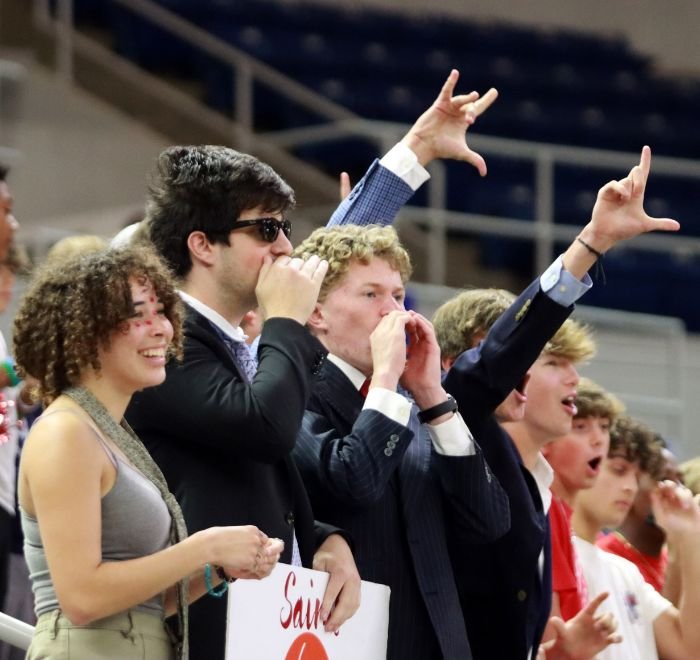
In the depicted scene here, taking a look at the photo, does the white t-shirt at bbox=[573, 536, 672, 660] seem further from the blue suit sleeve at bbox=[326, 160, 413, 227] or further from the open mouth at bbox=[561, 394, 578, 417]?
the blue suit sleeve at bbox=[326, 160, 413, 227]

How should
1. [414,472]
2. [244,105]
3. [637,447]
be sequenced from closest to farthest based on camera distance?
[414,472] → [637,447] → [244,105]

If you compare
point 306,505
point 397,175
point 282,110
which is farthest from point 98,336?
point 282,110

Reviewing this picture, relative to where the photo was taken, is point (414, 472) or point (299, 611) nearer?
point (299, 611)

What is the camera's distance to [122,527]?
235 cm

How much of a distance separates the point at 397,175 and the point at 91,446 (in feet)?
4.77

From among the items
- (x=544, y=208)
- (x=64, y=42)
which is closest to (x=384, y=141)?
(x=544, y=208)

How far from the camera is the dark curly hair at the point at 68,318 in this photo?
7.83 feet

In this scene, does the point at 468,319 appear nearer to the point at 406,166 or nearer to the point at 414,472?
the point at 406,166

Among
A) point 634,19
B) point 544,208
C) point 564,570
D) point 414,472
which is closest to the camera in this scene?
point 414,472

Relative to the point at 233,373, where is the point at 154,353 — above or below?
above

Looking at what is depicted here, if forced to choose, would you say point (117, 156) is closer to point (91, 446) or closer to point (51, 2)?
point (51, 2)

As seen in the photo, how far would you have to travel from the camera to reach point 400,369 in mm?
2895

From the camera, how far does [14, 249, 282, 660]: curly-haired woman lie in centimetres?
226

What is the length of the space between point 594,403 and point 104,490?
199 centimetres
